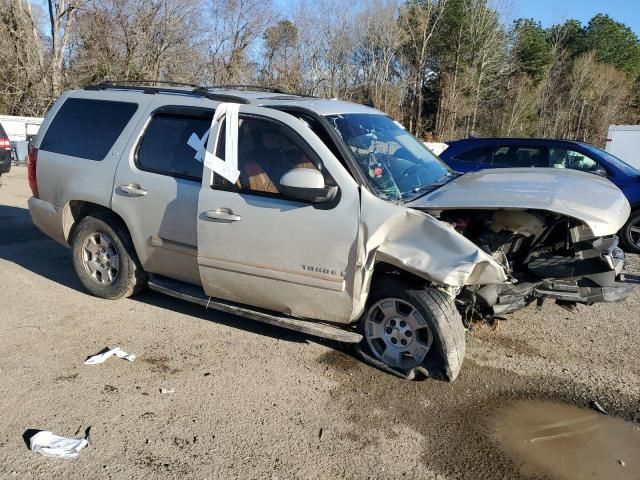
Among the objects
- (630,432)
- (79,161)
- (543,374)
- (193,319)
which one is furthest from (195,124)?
(630,432)

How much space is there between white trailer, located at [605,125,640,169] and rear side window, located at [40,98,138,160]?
1906 cm

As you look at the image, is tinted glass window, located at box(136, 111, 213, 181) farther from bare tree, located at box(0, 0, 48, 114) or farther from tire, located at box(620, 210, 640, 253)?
bare tree, located at box(0, 0, 48, 114)

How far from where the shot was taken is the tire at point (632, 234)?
845 centimetres

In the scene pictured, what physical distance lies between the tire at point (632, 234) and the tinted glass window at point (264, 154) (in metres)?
6.54

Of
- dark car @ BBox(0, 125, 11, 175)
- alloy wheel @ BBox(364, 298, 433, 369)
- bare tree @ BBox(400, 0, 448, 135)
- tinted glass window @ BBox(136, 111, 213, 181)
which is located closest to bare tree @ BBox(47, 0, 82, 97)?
dark car @ BBox(0, 125, 11, 175)

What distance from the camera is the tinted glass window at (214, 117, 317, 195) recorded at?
13.6ft

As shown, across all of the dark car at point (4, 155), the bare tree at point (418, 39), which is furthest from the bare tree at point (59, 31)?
the bare tree at point (418, 39)

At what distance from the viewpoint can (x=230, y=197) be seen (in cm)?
425

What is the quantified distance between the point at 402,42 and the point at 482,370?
43910mm

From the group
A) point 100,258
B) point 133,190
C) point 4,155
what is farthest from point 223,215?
point 4,155

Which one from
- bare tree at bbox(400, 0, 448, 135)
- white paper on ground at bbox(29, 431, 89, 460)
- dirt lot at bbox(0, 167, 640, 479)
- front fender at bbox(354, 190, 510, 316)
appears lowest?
white paper on ground at bbox(29, 431, 89, 460)

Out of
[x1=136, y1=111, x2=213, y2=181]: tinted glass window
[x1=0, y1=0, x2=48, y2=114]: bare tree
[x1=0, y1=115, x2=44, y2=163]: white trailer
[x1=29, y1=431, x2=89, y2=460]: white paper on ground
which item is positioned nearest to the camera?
[x1=29, y1=431, x2=89, y2=460]: white paper on ground

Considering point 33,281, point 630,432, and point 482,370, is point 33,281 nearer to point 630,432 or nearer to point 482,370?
point 482,370

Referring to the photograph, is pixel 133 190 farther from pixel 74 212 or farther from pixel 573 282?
pixel 573 282
